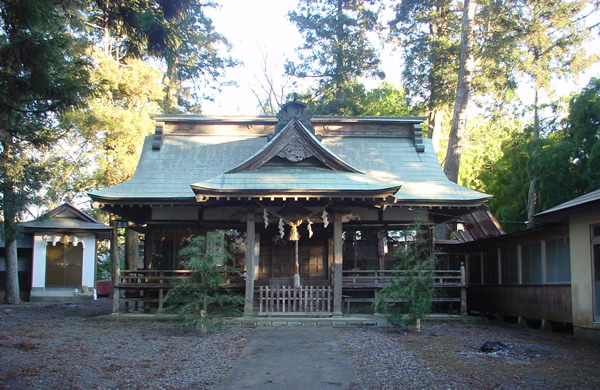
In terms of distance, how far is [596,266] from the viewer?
1273cm

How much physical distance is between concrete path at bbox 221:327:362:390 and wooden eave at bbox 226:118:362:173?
5773mm

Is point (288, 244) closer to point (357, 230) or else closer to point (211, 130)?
point (357, 230)

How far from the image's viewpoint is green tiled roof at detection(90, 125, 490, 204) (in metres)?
16.6

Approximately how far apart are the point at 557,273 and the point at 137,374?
11.6 meters

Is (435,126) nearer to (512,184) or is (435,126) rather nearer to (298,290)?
(512,184)

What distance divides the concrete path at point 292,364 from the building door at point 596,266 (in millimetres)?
6021

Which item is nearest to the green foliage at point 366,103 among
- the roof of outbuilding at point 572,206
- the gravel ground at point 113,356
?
the roof of outbuilding at point 572,206

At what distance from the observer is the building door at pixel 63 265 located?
28062 mm

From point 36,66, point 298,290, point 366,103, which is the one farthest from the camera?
point 366,103

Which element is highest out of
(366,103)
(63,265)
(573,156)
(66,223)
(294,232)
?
(366,103)

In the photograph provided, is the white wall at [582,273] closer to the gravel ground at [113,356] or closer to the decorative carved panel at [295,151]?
the decorative carved panel at [295,151]

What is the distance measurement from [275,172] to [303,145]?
4.13 feet

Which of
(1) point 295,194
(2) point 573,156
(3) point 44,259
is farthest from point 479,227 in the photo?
(3) point 44,259

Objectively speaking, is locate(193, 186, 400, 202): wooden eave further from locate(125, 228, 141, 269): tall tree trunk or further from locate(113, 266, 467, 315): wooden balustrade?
locate(125, 228, 141, 269): tall tree trunk
